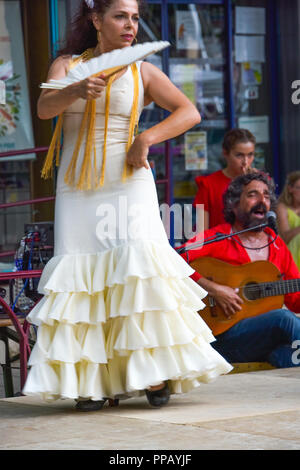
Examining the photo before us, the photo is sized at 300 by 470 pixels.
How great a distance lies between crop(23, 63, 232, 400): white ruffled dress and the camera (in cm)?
416

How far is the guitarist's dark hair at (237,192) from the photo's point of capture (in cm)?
637

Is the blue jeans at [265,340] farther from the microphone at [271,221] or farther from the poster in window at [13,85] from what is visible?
the poster in window at [13,85]

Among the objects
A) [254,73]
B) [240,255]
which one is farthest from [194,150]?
[240,255]

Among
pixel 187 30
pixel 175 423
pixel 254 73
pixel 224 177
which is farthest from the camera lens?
pixel 254 73

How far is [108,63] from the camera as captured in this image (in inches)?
163

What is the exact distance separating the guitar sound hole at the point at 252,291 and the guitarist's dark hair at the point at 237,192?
485 mm

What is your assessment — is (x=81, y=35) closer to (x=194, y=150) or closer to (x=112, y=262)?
(x=112, y=262)

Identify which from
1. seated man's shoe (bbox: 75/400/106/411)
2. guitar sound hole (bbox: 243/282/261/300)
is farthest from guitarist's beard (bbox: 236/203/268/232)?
seated man's shoe (bbox: 75/400/106/411)

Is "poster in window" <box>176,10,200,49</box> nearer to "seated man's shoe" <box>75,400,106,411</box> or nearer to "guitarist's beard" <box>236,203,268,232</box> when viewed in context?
"guitarist's beard" <box>236,203,268,232</box>

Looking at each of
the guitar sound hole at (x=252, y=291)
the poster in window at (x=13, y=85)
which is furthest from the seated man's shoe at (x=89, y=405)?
the poster in window at (x=13, y=85)

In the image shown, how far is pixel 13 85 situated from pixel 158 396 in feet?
19.4

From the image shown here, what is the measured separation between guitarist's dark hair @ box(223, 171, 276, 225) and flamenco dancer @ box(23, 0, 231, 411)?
198 cm

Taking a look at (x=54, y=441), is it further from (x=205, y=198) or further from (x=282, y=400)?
(x=205, y=198)

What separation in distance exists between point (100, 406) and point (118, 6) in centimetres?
170
